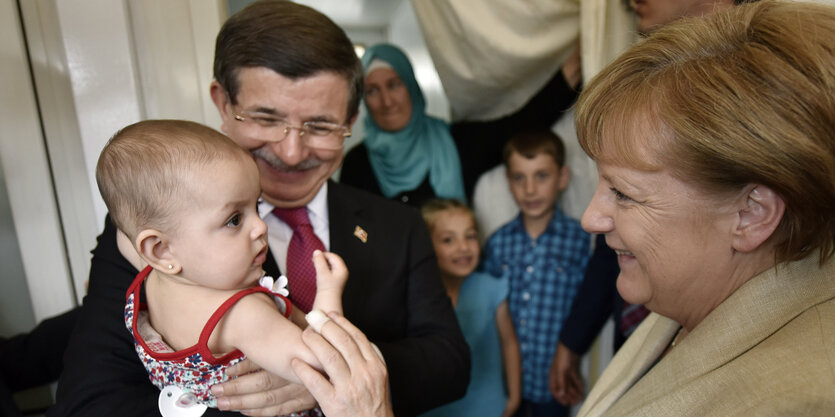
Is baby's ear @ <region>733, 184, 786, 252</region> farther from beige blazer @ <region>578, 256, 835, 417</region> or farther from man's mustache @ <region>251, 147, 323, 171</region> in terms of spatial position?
man's mustache @ <region>251, 147, 323, 171</region>

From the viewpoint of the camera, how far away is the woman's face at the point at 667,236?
886mm

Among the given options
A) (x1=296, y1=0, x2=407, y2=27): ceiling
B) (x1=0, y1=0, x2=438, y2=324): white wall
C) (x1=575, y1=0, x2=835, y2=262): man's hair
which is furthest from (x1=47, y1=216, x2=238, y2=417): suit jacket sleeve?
(x1=296, y1=0, x2=407, y2=27): ceiling

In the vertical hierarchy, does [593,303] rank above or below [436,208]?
below

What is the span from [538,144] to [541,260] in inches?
23.9

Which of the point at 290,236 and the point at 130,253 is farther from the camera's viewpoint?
the point at 290,236

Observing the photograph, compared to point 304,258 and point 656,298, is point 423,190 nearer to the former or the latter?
point 304,258

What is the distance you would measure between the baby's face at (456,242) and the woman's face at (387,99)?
1.96 feet

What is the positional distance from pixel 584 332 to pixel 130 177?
6.83ft

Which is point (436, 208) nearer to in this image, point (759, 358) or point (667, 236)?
point (667, 236)

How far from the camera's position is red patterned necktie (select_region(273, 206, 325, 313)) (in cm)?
135

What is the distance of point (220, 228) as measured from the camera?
39.6 inches

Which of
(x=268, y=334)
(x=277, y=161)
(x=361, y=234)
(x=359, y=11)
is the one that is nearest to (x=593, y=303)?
(x=361, y=234)

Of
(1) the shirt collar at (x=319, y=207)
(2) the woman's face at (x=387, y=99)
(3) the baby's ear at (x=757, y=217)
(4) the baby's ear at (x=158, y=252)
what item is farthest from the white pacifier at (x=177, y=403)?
(2) the woman's face at (x=387, y=99)

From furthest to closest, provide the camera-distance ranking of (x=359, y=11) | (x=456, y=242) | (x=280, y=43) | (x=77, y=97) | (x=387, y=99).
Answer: (x=359, y=11) < (x=387, y=99) < (x=456, y=242) < (x=77, y=97) < (x=280, y=43)
